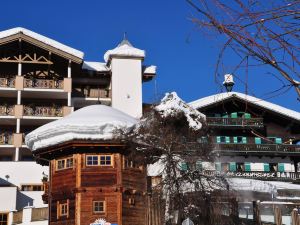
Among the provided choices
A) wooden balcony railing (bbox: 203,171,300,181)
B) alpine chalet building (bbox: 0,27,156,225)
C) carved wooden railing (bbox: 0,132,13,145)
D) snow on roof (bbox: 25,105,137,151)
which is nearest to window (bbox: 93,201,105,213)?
snow on roof (bbox: 25,105,137,151)

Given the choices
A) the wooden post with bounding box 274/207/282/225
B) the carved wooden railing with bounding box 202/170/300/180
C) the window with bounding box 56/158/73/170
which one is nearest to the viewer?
the wooden post with bounding box 274/207/282/225

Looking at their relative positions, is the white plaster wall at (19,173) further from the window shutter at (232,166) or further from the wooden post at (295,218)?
the wooden post at (295,218)

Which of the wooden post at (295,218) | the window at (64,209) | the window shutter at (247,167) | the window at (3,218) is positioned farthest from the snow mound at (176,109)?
the wooden post at (295,218)

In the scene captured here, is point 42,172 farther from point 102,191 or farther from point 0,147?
point 102,191

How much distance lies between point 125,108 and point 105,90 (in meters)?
2.80

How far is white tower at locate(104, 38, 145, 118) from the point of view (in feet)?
129

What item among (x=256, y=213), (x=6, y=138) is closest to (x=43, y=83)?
(x=6, y=138)

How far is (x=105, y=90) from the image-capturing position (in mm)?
40875

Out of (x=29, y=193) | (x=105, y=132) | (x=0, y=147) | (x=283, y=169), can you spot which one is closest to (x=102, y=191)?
(x=105, y=132)

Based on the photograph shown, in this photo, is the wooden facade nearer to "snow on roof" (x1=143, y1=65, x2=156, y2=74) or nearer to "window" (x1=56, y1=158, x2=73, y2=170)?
"window" (x1=56, y1=158, x2=73, y2=170)

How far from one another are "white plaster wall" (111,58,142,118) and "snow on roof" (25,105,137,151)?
678 inches

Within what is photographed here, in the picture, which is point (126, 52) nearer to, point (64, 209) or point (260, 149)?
point (260, 149)

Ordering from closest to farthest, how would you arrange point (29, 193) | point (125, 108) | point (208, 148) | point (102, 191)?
1. point (102, 191)
2. point (208, 148)
3. point (29, 193)
4. point (125, 108)

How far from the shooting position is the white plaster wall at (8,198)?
3106 centimetres
